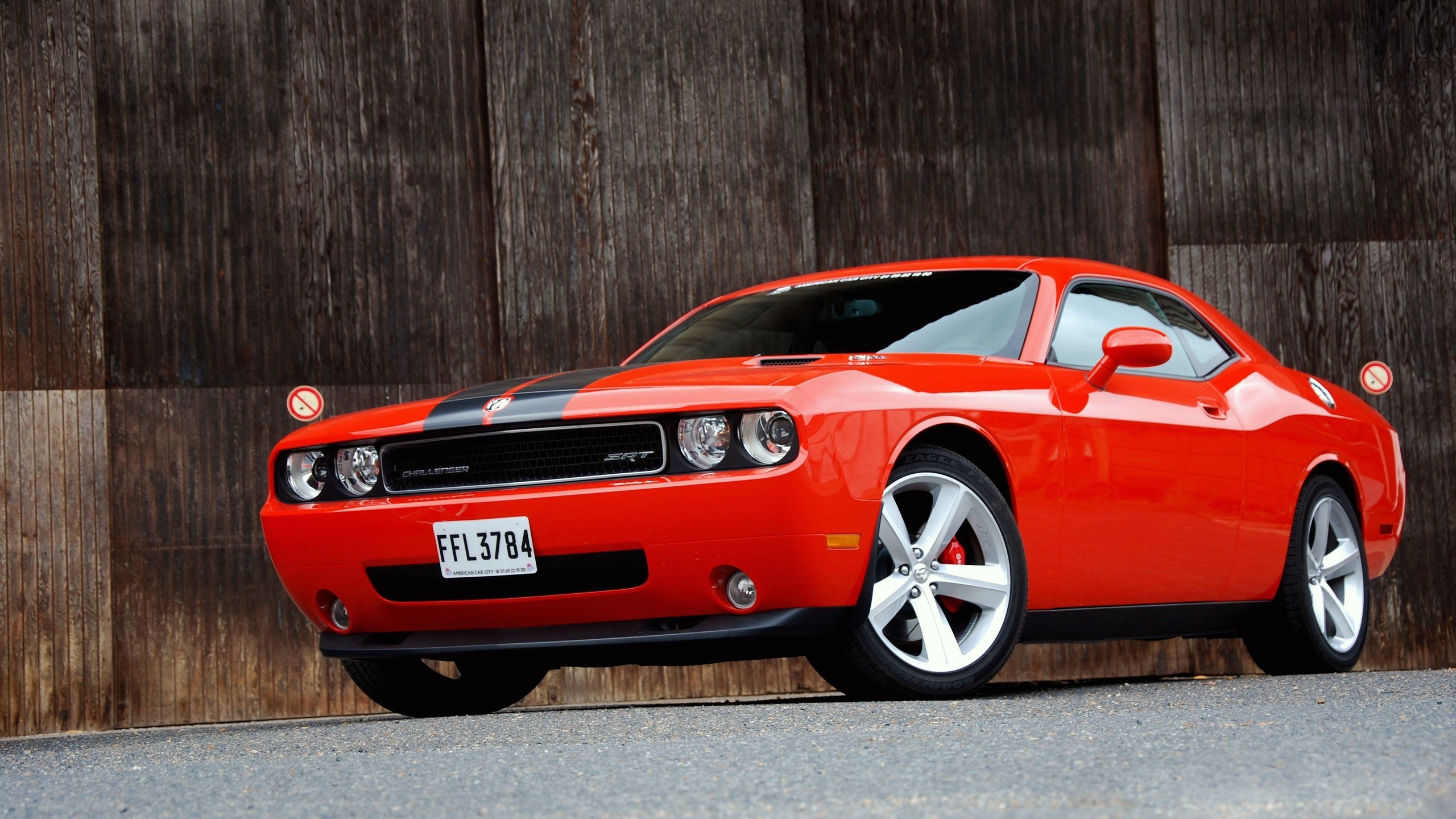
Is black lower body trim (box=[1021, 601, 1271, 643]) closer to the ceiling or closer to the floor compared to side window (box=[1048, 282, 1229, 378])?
closer to the floor

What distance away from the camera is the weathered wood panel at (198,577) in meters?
7.52

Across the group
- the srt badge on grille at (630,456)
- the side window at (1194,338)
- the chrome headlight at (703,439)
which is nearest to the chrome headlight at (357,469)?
the srt badge on grille at (630,456)

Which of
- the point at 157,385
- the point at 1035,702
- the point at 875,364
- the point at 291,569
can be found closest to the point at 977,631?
the point at 1035,702

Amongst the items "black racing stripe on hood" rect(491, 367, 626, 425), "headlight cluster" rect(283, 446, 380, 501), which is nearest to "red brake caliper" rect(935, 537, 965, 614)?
"black racing stripe on hood" rect(491, 367, 626, 425)

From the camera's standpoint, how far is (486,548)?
3.92 metres

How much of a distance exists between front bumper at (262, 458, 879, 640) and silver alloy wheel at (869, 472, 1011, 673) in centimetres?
20

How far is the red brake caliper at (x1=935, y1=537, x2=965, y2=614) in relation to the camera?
412 centimetres

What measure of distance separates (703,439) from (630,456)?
7.9 inches

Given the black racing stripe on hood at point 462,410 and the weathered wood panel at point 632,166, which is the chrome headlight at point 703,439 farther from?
the weathered wood panel at point 632,166

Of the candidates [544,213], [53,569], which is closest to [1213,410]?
[544,213]

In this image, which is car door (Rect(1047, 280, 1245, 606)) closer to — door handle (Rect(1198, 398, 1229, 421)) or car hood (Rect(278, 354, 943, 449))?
door handle (Rect(1198, 398, 1229, 421))

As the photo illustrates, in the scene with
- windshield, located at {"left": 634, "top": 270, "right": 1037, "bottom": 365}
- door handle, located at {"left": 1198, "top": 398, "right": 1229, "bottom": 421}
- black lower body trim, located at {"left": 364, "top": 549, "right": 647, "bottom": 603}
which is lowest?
black lower body trim, located at {"left": 364, "top": 549, "right": 647, "bottom": 603}

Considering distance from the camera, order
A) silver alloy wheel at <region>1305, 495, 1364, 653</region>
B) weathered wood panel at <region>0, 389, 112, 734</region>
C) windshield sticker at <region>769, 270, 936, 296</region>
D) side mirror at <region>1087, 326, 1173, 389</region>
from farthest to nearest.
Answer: weathered wood panel at <region>0, 389, 112, 734</region>, silver alloy wheel at <region>1305, 495, 1364, 653</region>, windshield sticker at <region>769, 270, 936, 296</region>, side mirror at <region>1087, 326, 1173, 389</region>

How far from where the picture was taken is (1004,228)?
871 centimetres
